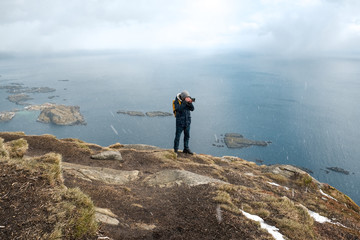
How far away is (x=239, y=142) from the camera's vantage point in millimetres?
153000

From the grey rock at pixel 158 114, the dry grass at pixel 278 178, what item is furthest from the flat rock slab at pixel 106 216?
the grey rock at pixel 158 114

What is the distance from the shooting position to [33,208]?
5934mm

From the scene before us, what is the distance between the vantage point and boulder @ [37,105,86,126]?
7003 inches

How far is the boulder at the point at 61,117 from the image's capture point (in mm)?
177875

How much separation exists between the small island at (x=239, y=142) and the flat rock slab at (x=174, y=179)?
13681 centimetres

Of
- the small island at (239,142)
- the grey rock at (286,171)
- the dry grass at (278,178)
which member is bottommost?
the small island at (239,142)

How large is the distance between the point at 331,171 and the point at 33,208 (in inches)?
5670

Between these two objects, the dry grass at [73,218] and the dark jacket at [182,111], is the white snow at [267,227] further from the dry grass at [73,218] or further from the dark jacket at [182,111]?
the dark jacket at [182,111]

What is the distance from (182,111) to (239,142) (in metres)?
142

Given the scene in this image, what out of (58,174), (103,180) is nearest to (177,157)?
(103,180)

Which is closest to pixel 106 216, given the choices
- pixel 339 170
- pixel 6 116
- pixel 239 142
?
pixel 339 170

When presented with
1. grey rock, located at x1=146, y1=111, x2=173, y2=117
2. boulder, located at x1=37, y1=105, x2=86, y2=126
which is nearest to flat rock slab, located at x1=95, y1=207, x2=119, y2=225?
grey rock, located at x1=146, y1=111, x2=173, y2=117

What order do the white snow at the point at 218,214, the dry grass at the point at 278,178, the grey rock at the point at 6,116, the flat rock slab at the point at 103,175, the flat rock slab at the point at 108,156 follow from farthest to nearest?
the grey rock at the point at 6,116 < the dry grass at the point at 278,178 < the flat rock slab at the point at 108,156 < the flat rock slab at the point at 103,175 < the white snow at the point at 218,214

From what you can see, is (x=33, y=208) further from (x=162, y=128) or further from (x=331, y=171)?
(x=162, y=128)
